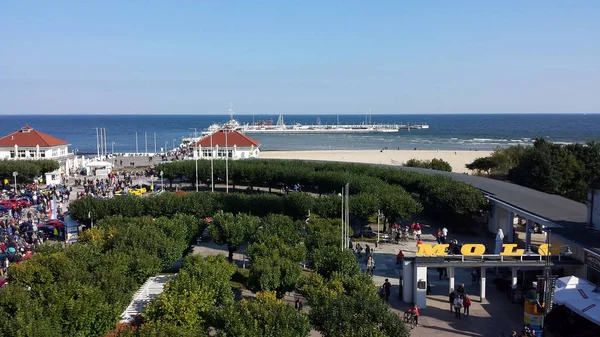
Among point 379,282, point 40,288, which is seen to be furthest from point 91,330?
point 379,282

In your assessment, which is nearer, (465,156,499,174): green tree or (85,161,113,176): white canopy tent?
(85,161,113,176): white canopy tent

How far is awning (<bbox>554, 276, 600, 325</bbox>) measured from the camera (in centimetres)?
1526

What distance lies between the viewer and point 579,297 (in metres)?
16.2

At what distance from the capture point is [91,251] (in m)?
20.2

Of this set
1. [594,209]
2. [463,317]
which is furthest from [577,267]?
[463,317]

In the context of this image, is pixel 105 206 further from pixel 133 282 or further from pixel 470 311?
pixel 470 311

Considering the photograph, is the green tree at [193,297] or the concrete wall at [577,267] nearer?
the green tree at [193,297]

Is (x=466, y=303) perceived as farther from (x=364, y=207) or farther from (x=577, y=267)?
(x=364, y=207)

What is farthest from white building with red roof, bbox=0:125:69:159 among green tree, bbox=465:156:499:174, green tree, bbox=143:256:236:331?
green tree, bbox=465:156:499:174

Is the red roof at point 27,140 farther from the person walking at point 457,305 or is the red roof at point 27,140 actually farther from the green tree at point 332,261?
the person walking at point 457,305

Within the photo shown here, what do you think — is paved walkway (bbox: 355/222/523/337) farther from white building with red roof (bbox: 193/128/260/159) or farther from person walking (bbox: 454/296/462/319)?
white building with red roof (bbox: 193/128/260/159)

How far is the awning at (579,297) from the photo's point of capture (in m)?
15.3

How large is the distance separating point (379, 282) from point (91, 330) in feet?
41.1

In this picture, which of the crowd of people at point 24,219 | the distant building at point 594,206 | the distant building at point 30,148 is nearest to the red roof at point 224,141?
the distant building at point 30,148
